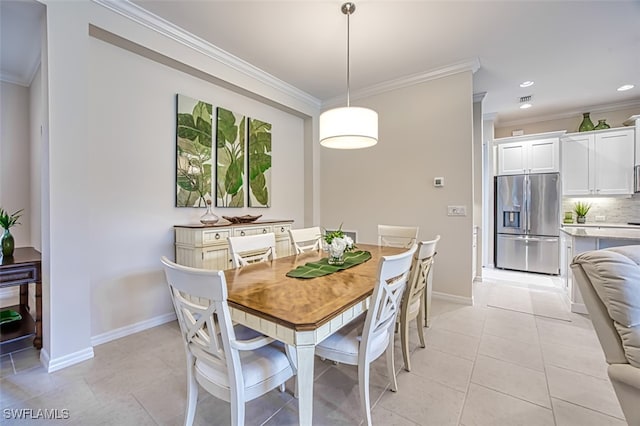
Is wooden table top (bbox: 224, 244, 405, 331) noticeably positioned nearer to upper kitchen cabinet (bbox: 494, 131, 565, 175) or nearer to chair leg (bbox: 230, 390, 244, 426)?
chair leg (bbox: 230, 390, 244, 426)

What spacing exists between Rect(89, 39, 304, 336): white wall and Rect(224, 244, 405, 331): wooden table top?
4.51 ft

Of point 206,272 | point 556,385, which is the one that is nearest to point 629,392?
point 556,385

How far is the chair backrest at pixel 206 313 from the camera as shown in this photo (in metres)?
1.00

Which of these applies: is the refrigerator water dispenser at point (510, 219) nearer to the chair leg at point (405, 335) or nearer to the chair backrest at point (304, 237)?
the chair backrest at point (304, 237)

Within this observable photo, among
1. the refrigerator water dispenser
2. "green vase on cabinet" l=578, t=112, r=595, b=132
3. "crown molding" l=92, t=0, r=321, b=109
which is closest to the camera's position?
"crown molding" l=92, t=0, r=321, b=109

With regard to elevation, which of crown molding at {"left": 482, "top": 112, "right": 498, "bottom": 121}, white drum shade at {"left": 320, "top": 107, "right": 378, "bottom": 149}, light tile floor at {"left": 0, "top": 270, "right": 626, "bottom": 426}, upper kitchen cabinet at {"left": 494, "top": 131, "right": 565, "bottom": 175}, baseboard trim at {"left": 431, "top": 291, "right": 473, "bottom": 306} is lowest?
light tile floor at {"left": 0, "top": 270, "right": 626, "bottom": 426}

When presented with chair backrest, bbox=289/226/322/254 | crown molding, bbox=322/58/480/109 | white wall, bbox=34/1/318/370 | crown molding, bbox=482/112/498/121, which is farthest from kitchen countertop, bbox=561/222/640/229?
white wall, bbox=34/1/318/370

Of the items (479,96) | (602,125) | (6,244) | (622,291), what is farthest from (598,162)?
(6,244)

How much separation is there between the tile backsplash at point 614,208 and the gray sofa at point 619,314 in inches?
194

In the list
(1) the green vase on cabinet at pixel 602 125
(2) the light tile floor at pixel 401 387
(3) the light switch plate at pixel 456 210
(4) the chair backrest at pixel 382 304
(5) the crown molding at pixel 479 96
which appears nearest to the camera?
(4) the chair backrest at pixel 382 304

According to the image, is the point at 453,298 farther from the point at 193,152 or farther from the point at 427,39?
the point at 193,152

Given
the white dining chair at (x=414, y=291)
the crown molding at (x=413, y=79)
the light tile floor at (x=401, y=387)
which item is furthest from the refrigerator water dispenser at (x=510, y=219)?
the white dining chair at (x=414, y=291)

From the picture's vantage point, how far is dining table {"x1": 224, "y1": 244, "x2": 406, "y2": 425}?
3.48 ft

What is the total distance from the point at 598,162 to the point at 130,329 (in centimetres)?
687
